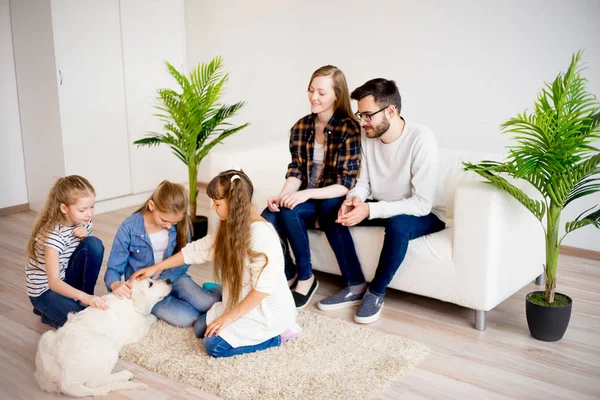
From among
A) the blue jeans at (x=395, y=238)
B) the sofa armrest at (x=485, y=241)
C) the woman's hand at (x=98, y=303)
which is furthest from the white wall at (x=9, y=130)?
the sofa armrest at (x=485, y=241)

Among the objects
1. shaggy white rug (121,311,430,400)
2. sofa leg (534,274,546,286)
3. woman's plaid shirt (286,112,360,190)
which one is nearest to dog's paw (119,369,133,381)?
shaggy white rug (121,311,430,400)

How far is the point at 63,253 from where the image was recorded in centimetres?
259

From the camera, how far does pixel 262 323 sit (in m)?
2.39

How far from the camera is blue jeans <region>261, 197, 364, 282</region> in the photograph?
2855 mm

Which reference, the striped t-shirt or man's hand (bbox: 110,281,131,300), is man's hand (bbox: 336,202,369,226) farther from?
the striped t-shirt

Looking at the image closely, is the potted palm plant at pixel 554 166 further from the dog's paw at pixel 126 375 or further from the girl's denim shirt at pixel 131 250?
the dog's paw at pixel 126 375

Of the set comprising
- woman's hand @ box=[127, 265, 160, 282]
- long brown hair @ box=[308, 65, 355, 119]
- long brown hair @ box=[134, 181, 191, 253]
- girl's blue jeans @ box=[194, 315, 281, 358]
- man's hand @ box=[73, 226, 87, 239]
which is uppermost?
long brown hair @ box=[308, 65, 355, 119]

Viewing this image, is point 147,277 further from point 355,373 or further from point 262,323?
point 355,373

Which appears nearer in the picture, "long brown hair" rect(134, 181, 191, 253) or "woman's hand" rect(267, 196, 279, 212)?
"long brown hair" rect(134, 181, 191, 253)

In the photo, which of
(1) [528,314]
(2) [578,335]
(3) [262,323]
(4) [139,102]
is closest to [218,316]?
(3) [262,323]

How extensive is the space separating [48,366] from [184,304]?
0.68m

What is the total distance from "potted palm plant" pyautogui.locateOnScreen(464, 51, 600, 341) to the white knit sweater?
32.9 inches

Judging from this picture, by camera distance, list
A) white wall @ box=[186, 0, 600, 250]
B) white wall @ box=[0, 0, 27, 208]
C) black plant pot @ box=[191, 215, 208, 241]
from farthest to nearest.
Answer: white wall @ box=[0, 0, 27, 208]
black plant pot @ box=[191, 215, 208, 241]
white wall @ box=[186, 0, 600, 250]

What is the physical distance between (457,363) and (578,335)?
0.60m
